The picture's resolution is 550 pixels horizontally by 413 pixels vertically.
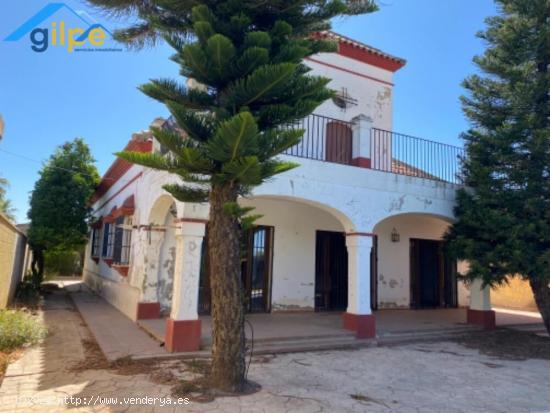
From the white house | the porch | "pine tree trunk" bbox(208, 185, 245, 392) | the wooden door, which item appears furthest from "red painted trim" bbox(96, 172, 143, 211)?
"pine tree trunk" bbox(208, 185, 245, 392)

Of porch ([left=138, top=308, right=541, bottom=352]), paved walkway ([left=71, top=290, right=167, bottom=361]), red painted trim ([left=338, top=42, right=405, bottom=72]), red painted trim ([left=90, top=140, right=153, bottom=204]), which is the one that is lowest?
paved walkway ([left=71, top=290, right=167, bottom=361])

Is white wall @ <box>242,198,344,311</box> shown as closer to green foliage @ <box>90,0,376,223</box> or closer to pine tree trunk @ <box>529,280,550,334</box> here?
pine tree trunk @ <box>529,280,550,334</box>

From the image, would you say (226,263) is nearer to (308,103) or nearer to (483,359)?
(308,103)

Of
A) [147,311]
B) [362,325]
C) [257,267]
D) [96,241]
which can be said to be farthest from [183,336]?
[96,241]

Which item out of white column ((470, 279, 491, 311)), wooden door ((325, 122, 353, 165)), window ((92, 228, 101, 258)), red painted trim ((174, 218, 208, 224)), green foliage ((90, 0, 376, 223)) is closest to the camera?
green foliage ((90, 0, 376, 223))

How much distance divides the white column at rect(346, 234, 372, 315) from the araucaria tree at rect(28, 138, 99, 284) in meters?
9.64

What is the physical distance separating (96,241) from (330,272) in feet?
32.9

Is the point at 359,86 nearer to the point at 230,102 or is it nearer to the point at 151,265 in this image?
the point at 151,265

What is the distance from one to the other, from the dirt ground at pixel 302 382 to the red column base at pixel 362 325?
1.39ft

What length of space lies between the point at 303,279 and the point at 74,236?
7921mm

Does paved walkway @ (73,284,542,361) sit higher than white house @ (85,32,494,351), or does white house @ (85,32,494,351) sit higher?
white house @ (85,32,494,351)

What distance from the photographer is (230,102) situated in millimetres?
4523

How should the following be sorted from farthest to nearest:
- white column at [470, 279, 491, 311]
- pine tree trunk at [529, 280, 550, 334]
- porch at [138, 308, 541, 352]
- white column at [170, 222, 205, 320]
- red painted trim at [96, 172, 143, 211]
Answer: red painted trim at [96, 172, 143, 211], white column at [470, 279, 491, 311], pine tree trunk at [529, 280, 550, 334], porch at [138, 308, 541, 352], white column at [170, 222, 205, 320]

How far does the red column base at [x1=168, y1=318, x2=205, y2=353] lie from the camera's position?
6242mm
